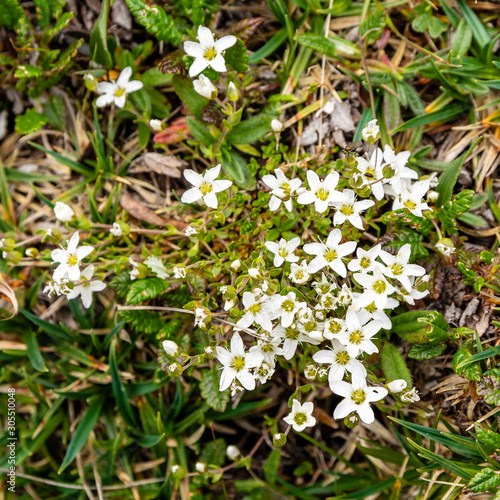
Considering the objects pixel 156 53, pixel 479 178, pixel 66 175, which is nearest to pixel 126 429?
pixel 66 175

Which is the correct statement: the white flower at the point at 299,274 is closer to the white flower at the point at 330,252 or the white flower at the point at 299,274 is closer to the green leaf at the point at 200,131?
the white flower at the point at 330,252

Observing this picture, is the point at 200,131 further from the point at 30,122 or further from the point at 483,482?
the point at 483,482

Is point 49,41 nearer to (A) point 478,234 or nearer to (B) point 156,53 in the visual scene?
(B) point 156,53

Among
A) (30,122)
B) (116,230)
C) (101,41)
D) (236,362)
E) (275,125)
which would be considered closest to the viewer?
(236,362)

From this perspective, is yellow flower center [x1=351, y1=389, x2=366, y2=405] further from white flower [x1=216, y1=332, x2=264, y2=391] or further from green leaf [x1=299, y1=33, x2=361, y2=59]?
green leaf [x1=299, y1=33, x2=361, y2=59]

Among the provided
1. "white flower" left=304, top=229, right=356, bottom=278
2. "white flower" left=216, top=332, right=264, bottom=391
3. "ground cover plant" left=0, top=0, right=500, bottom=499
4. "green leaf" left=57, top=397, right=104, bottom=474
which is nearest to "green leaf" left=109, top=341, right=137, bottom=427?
"ground cover plant" left=0, top=0, right=500, bottom=499

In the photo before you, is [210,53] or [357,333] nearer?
[357,333]

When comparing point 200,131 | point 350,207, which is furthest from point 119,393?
point 350,207
